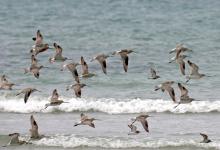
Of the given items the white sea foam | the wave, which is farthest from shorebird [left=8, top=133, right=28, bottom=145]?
the wave

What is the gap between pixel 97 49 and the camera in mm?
29984

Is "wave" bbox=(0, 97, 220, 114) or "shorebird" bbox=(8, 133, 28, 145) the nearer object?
"shorebird" bbox=(8, 133, 28, 145)

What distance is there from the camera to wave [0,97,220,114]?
21156 mm

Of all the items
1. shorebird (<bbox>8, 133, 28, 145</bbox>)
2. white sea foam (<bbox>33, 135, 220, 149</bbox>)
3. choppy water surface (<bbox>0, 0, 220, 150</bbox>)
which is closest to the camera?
white sea foam (<bbox>33, 135, 220, 149</bbox>)

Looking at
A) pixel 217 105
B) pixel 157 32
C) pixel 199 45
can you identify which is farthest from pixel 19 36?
pixel 217 105

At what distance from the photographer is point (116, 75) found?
25.4m

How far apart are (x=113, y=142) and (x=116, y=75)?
25.4ft

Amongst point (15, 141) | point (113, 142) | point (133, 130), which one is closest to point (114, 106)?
point (133, 130)

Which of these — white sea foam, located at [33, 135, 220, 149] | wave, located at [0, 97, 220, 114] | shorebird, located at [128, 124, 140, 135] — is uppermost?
wave, located at [0, 97, 220, 114]

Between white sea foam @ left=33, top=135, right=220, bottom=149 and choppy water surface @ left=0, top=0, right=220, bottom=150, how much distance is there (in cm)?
2

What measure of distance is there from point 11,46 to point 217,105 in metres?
11.7

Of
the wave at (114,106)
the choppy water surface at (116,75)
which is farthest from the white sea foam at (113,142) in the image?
the wave at (114,106)

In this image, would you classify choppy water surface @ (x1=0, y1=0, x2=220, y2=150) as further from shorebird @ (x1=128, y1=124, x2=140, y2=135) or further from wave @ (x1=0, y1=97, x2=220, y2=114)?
shorebird @ (x1=128, y1=124, x2=140, y2=135)

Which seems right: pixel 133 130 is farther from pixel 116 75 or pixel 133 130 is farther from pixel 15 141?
pixel 116 75
